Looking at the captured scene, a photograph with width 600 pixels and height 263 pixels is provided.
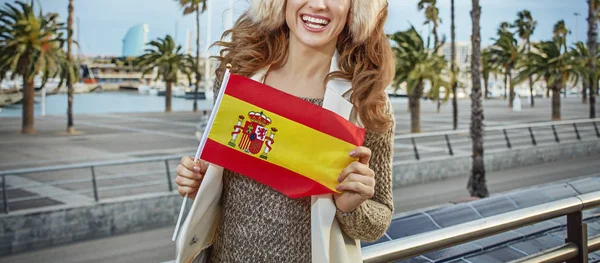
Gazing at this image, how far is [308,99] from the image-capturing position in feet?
5.49

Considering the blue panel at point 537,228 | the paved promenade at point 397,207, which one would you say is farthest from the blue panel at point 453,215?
the paved promenade at point 397,207

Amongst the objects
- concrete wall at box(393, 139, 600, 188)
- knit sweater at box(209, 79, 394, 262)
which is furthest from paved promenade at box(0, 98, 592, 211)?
knit sweater at box(209, 79, 394, 262)

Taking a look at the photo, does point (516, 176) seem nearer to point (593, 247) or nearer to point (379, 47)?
point (593, 247)

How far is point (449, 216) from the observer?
4.16m

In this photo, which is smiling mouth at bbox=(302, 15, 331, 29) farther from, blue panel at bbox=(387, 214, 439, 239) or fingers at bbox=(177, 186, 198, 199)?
blue panel at bbox=(387, 214, 439, 239)

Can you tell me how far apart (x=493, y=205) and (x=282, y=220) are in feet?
10.9

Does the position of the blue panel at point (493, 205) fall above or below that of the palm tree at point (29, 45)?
below

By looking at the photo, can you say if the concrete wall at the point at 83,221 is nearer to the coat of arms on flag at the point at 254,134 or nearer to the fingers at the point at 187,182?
the fingers at the point at 187,182

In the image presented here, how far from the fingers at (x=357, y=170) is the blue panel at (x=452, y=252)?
1.73 m

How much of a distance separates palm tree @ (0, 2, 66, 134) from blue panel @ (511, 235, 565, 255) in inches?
1025

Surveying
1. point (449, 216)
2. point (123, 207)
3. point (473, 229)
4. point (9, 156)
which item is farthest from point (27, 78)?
point (473, 229)

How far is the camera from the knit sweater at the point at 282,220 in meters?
1.64

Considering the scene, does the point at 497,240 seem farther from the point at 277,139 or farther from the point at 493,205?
the point at 277,139

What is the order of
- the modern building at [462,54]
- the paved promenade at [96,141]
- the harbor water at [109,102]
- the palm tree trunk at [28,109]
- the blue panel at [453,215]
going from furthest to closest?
1. the harbor water at [109,102]
2. the palm tree trunk at [28,109]
3. the modern building at [462,54]
4. the paved promenade at [96,141]
5. the blue panel at [453,215]
